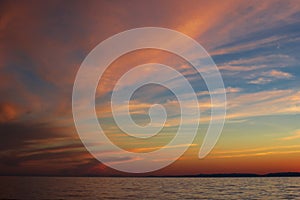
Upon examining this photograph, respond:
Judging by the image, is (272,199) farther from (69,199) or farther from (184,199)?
(69,199)

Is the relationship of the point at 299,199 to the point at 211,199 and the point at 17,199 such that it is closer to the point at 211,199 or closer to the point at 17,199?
the point at 211,199

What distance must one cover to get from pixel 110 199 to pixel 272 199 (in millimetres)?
34844

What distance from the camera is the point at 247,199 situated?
7438 centimetres

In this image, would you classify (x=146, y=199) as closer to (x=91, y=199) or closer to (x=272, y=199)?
(x=91, y=199)

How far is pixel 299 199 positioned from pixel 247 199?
434 inches

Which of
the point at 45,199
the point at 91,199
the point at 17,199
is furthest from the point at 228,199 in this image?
the point at 17,199

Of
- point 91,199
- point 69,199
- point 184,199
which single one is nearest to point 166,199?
point 184,199

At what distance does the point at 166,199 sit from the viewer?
7462 cm

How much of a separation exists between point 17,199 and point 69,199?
10541 millimetres

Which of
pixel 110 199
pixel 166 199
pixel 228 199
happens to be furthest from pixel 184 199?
pixel 110 199

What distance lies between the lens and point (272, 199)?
73.8m

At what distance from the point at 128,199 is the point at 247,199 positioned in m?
25.8

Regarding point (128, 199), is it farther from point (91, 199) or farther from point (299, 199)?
point (299, 199)

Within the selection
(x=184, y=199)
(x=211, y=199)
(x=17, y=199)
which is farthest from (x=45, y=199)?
(x=211, y=199)
